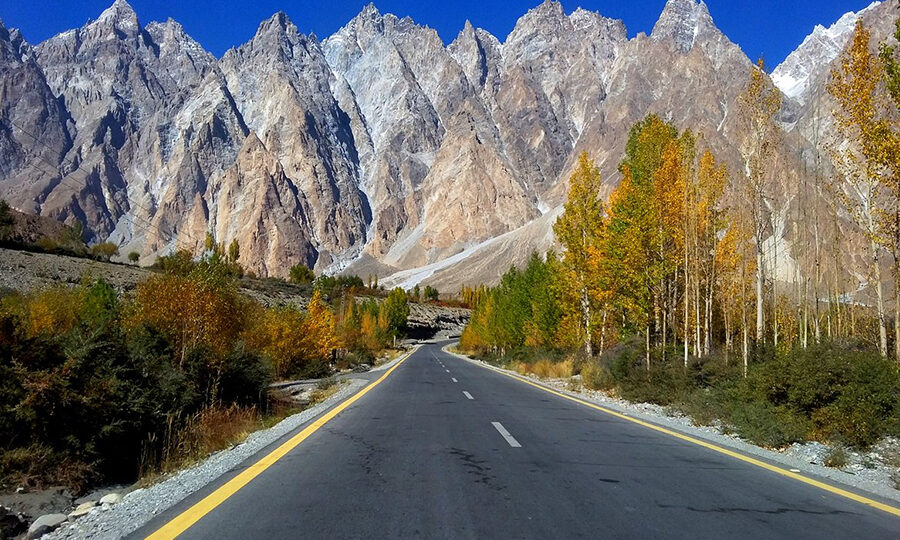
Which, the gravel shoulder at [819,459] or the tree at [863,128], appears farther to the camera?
the tree at [863,128]

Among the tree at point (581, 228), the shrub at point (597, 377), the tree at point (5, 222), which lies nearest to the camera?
the shrub at point (597, 377)

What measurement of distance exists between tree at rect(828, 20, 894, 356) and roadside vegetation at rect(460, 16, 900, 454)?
33 mm

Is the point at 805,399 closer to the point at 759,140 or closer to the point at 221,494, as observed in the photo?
the point at 759,140

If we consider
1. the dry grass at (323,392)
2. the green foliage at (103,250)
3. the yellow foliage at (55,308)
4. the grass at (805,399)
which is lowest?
the dry grass at (323,392)

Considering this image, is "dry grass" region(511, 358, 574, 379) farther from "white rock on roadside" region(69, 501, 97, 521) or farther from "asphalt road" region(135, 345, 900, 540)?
"white rock on roadside" region(69, 501, 97, 521)

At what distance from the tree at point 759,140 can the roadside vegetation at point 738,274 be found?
4 cm

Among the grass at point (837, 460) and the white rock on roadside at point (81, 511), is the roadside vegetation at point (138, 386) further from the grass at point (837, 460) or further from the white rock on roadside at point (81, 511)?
the grass at point (837, 460)

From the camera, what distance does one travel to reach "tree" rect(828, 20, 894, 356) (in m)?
12.4

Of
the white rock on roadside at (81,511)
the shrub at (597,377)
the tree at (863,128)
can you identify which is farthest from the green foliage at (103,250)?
the tree at (863,128)

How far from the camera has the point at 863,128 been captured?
12461mm

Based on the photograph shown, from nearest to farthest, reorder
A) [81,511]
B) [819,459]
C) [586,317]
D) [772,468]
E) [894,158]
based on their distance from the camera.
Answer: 1. [81,511]
2. [772,468]
3. [819,459]
4. [894,158]
5. [586,317]

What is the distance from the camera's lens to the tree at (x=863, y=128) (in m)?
12.4

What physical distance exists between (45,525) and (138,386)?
5720 mm

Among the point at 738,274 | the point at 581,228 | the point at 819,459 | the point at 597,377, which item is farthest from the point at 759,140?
the point at 581,228
